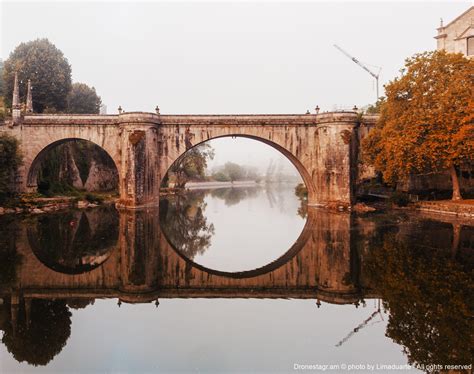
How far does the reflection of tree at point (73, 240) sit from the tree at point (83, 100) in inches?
1470

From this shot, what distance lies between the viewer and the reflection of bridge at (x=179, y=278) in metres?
11.6

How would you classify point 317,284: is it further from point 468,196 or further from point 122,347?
point 468,196

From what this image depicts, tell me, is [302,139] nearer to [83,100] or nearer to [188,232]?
[188,232]

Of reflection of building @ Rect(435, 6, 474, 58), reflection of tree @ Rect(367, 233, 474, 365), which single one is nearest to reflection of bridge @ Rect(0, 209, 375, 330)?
reflection of tree @ Rect(367, 233, 474, 365)

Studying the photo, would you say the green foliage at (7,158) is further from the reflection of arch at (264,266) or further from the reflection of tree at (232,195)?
the reflection of tree at (232,195)

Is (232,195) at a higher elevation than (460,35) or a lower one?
lower

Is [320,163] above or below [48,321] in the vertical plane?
above

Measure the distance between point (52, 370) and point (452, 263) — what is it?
1344 cm

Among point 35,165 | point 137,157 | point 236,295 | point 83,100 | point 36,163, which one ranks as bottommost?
point 236,295

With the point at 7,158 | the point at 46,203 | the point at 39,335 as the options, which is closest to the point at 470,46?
the point at 46,203

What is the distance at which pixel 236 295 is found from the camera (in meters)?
11.8

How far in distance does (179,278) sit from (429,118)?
2273 centimetres

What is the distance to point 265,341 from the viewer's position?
8.54 metres

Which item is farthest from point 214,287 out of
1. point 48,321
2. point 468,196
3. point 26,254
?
point 468,196
